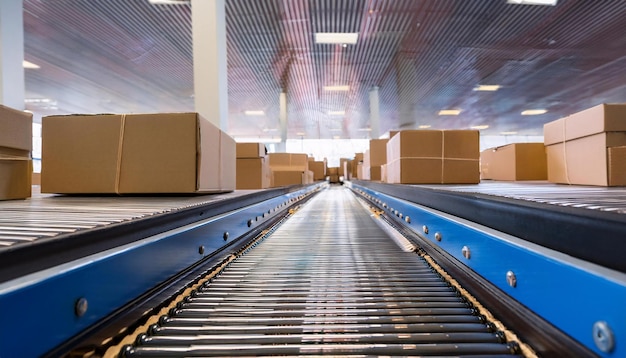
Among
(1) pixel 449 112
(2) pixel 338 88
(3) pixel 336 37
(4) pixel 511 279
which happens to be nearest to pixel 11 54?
(4) pixel 511 279

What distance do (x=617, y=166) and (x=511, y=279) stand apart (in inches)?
83.6

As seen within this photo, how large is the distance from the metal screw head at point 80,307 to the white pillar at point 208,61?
3697 mm

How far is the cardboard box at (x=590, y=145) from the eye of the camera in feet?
7.58

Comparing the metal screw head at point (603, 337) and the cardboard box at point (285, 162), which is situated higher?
the cardboard box at point (285, 162)

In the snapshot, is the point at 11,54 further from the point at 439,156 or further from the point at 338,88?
the point at 338,88

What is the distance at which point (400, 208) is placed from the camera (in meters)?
2.83

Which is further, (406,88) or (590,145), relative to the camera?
(406,88)

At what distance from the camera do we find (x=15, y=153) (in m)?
1.97

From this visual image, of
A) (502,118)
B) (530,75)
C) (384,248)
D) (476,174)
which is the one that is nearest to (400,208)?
(384,248)

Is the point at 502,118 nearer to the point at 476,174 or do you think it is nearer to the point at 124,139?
the point at 476,174

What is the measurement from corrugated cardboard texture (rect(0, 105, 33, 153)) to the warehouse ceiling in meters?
4.94

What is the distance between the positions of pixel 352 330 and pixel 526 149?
426cm

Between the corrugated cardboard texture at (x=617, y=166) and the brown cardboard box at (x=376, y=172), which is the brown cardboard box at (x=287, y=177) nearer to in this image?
the brown cardboard box at (x=376, y=172)

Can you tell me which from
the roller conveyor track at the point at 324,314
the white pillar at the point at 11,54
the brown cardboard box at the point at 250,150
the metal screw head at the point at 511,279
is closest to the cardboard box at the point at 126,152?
the roller conveyor track at the point at 324,314
